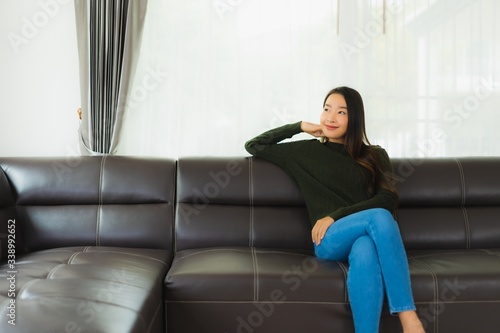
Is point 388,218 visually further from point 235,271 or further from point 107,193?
point 107,193

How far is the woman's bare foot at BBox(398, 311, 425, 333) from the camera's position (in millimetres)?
2043

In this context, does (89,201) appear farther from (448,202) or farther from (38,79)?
(448,202)

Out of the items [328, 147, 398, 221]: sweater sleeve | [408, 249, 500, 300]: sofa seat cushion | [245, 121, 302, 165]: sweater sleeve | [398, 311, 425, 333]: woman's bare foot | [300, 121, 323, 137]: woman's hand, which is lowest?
[398, 311, 425, 333]: woman's bare foot

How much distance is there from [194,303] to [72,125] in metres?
1.54

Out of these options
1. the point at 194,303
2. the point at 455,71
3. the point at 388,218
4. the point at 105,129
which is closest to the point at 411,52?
the point at 455,71

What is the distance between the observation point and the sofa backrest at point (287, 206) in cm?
270

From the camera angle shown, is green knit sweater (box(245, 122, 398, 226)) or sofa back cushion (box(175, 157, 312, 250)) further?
sofa back cushion (box(175, 157, 312, 250))

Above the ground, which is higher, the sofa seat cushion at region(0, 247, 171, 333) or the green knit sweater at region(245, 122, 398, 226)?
the green knit sweater at region(245, 122, 398, 226)

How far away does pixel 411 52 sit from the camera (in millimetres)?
3307
